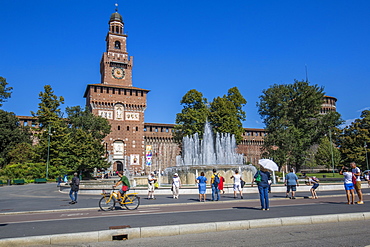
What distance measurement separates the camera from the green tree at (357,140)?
47.0 m

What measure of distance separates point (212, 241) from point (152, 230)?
1465 millimetres

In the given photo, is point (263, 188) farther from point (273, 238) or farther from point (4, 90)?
point (4, 90)

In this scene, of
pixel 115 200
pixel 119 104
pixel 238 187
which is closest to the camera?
pixel 115 200

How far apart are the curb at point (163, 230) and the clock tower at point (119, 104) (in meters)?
53.1

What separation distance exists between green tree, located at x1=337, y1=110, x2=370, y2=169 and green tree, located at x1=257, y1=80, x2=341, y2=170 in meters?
8.55

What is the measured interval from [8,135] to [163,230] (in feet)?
166

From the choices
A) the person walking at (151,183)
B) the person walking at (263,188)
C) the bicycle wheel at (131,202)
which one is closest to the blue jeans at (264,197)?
the person walking at (263,188)

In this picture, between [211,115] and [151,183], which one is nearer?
[151,183]

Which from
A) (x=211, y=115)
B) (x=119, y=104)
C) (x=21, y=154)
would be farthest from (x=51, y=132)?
(x=211, y=115)

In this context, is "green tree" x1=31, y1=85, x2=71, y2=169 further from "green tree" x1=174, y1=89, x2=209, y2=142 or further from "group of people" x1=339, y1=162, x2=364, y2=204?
"group of people" x1=339, y1=162, x2=364, y2=204

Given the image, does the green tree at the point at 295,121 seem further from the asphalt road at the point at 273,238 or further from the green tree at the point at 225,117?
the asphalt road at the point at 273,238

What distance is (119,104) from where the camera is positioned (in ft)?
204

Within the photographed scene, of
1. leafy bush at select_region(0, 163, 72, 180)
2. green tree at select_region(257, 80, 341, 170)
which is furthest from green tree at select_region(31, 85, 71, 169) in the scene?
green tree at select_region(257, 80, 341, 170)

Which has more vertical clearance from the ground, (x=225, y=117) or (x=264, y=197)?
(x=225, y=117)
